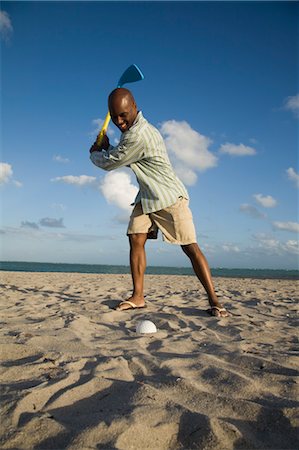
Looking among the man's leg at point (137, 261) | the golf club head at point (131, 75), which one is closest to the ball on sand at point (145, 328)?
the man's leg at point (137, 261)

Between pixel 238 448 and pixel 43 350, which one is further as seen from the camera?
pixel 43 350

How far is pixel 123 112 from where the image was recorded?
10.6 ft

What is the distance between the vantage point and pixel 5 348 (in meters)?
2.07

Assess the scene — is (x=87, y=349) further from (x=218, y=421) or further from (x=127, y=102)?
(x=127, y=102)

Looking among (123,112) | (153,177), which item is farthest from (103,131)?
(153,177)

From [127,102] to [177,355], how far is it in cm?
235

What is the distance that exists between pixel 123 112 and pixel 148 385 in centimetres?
250

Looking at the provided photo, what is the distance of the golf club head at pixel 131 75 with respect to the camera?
401 centimetres

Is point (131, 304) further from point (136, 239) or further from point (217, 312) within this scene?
point (217, 312)

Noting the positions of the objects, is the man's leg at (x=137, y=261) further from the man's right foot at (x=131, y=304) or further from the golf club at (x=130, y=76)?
the golf club at (x=130, y=76)

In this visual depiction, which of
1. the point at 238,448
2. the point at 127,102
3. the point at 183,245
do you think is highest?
the point at 127,102

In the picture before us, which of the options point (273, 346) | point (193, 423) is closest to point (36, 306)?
point (273, 346)

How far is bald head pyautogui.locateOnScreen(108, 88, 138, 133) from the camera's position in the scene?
10.5 ft

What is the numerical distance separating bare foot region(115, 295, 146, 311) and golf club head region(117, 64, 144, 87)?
2600mm
